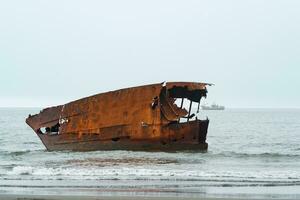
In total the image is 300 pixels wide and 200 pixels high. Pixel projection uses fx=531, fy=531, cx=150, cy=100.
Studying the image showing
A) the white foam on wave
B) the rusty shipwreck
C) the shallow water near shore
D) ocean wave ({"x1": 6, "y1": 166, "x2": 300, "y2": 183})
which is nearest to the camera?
the shallow water near shore

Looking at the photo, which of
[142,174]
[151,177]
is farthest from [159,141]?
[151,177]

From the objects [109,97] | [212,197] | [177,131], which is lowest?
[212,197]

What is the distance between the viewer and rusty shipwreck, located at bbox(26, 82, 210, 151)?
20.0 meters

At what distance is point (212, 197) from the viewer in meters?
9.75

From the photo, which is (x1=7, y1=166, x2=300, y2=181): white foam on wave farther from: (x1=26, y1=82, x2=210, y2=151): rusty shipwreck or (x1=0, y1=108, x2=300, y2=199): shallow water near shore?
(x1=26, y1=82, x2=210, y2=151): rusty shipwreck

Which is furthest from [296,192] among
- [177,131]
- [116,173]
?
[177,131]

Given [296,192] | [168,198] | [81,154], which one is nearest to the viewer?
[168,198]

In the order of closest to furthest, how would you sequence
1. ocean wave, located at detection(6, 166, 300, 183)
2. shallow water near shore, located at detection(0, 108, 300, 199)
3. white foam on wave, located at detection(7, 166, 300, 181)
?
shallow water near shore, located at detection(0, 108, 300, 199)
ocean wave, located at detection(6, 166, 300, 183)
white foam on wave, located at detection(7, 166, 300, 181)

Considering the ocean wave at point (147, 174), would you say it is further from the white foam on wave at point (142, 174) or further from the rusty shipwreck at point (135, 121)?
the rusty shipwreck at point (135, 121)

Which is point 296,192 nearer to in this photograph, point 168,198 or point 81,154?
point 168,198

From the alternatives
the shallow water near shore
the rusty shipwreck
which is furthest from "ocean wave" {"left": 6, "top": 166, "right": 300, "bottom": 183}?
the rusty shipwreck

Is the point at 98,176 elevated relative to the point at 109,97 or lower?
lower

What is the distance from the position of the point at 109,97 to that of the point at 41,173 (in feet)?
22.1

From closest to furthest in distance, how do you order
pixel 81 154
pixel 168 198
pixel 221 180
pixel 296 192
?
pixel 168 198
pixel 296 192
pixel 221 180
pixel 81 154
